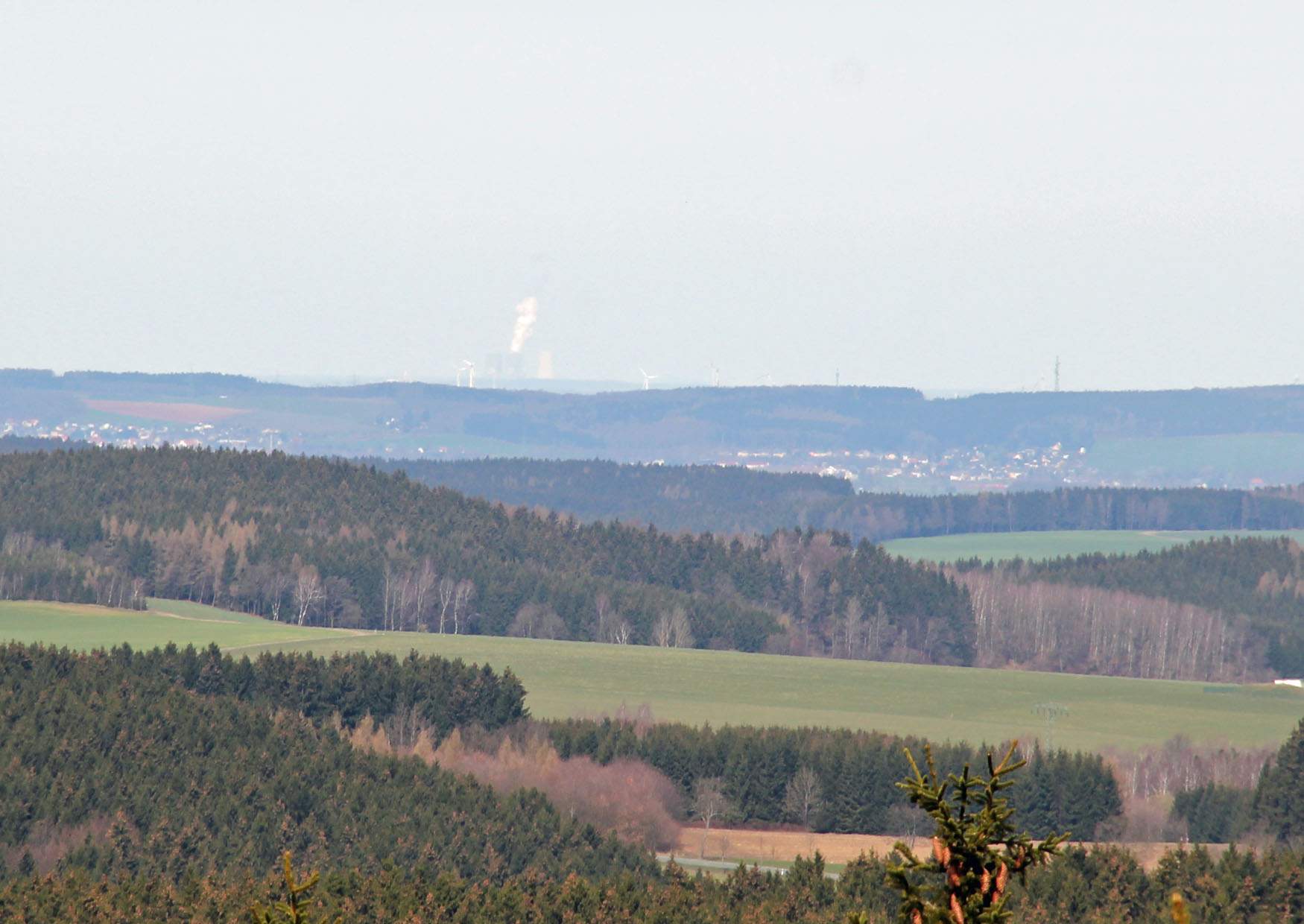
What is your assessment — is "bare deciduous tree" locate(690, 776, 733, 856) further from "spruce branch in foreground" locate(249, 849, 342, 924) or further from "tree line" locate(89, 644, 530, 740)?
"spruce branch in foreground" locate(249, 849, 342, 924)

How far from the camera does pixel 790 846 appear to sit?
142m

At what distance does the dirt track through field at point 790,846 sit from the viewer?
132750mm

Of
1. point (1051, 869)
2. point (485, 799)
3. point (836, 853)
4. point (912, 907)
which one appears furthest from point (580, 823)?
point (912, 907)

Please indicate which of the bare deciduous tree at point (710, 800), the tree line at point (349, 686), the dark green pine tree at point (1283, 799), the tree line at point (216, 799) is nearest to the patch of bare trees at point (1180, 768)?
the dark green pine tree at point (1283, 799)

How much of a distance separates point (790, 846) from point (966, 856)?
12623cm

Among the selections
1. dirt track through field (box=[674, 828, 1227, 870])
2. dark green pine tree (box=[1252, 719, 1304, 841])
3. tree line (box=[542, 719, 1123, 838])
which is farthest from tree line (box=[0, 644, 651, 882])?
dark green pine tree (box=[1252, 719, 1304, 841])

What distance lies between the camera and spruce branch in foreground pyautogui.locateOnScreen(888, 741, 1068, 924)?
17.6 metres

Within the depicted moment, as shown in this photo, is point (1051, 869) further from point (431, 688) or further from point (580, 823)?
point (431, 688)

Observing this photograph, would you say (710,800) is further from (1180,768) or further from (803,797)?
(1180,768)

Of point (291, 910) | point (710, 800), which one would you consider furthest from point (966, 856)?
point (710, 800)

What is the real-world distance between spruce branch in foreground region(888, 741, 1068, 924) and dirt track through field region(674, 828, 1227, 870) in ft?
368

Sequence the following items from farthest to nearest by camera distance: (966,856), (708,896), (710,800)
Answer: (710,800)
(708,896)
(966,856)

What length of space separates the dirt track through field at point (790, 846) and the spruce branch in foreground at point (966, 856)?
112014 mm

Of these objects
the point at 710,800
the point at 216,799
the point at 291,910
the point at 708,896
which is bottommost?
the point at 710,800
